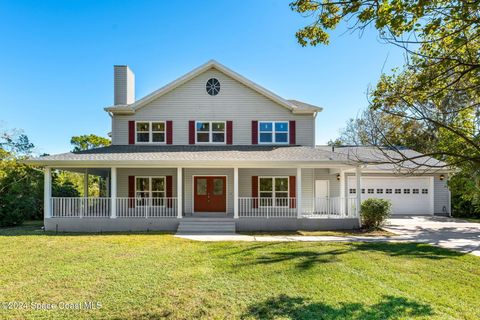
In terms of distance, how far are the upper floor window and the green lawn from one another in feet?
24.9

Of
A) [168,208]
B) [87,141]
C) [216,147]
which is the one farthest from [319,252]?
[87,141]

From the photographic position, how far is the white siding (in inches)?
632

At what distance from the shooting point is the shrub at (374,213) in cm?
1316

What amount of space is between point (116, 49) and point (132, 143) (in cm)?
590

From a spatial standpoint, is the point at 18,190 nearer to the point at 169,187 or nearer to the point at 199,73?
the point at 169,187

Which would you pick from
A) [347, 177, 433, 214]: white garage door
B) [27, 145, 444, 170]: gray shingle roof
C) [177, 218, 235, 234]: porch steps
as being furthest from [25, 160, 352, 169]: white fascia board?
[347, 177, 433, 214]: white garage door

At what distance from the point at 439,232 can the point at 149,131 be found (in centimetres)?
1466

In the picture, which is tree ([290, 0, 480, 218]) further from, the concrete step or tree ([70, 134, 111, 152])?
tree ([70, 134, 111, 152])

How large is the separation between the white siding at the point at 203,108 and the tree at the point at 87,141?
858 inches

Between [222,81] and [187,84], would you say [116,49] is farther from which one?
[222,81]

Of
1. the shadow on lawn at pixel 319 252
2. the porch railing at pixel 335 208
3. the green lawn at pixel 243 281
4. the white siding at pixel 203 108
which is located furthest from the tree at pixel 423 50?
the white siding at pixel 203 108

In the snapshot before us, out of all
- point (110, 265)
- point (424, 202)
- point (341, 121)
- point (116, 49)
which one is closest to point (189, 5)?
point (116, 49)

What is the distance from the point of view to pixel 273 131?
641 inches

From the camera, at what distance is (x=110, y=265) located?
23.9ft
